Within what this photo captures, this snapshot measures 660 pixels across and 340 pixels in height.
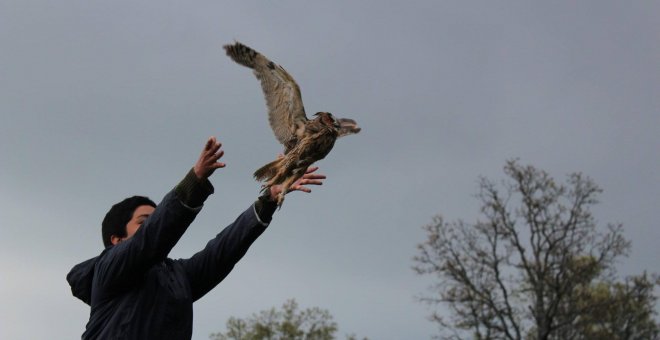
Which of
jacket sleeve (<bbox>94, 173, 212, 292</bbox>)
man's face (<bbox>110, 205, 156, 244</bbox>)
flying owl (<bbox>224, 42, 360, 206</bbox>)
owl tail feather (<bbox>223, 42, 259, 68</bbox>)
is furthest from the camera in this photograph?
owl tail feather (<bbox>223, 42, 259, 68</bbox>)

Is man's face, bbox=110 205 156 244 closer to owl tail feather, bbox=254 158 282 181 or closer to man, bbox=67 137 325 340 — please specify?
man, bbox=67 137 325 340

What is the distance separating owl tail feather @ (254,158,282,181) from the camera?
496cm

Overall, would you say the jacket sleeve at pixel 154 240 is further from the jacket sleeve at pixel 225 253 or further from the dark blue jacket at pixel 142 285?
the jacket sleeve at pixel 225 253

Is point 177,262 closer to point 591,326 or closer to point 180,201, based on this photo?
point 180,201

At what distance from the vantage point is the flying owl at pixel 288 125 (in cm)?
490

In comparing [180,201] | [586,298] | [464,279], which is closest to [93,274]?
[180,201]

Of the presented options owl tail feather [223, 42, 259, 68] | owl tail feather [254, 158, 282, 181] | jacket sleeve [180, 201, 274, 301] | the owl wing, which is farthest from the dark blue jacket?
owl tail feather [223, 42, 259, 68]

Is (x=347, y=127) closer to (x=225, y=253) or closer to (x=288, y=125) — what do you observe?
(x=288, y=125)

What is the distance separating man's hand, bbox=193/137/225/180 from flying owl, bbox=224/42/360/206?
53cm

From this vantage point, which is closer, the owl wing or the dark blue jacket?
the dark blue jacket

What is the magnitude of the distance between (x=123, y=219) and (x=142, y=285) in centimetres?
53

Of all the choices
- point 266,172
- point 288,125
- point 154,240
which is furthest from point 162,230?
point 288,125

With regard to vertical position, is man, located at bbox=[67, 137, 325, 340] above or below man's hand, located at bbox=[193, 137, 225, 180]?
below

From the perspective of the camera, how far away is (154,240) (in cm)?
421
